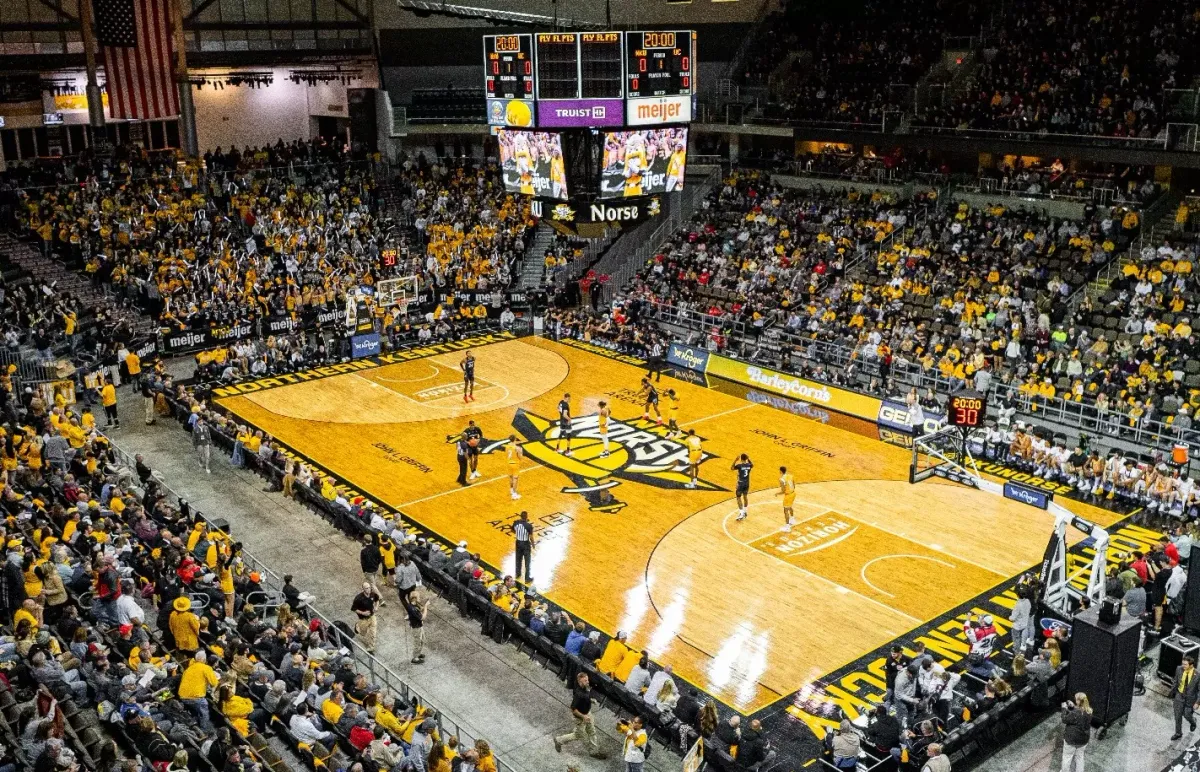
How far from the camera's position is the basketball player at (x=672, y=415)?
3156 centimetres

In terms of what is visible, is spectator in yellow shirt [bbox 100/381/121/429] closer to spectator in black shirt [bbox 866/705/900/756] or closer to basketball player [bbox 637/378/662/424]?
basketball player [bbox 637/378/662/424]

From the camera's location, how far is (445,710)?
18453mm

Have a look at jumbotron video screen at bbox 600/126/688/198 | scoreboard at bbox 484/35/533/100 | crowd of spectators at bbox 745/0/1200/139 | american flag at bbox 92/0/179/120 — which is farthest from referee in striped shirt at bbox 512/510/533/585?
american flag at bbox 92/0/179/120

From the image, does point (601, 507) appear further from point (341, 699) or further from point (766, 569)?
point (341, 699)

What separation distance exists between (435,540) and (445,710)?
674 centimetres

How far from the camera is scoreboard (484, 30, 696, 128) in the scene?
26719mm

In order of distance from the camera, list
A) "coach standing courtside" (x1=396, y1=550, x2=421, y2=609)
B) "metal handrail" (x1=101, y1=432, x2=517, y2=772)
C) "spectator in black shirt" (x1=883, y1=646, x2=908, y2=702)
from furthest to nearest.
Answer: "coach standing courtside" (x1=396, y1=550, x2=421, y2=609)
"spectator in black shirt" (x1=883, y1=646, x2=908, y2=702)
"metal handrail" (x1=101, y1=432, x2=517, y2=772)

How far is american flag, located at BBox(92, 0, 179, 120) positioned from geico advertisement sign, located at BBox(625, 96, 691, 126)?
22.8 meters

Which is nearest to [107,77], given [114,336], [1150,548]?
[114,336]

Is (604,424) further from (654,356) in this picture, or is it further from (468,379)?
(654,356)

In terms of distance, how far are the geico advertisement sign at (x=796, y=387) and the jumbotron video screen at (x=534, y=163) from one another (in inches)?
395

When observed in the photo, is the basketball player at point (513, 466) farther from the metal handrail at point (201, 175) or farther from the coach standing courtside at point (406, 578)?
the metal handrail at point (201, 175)

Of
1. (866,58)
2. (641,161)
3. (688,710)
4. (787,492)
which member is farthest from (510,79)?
(866,58)

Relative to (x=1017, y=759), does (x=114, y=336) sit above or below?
above
